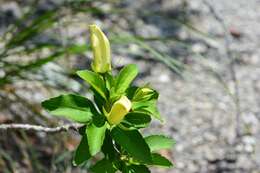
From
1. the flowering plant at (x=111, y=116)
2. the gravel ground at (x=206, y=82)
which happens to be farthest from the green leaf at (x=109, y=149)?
the gravel ground at (x=206, y=82)

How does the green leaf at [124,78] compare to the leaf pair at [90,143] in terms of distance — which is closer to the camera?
the leaf pair at [90,143]

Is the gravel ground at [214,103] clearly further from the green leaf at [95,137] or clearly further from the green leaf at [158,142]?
the green leaf at [95,137]

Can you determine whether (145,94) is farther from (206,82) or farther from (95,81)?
(206,82)

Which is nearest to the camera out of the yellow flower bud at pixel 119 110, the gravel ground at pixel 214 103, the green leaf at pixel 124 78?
the yellow flower bud at pixel 119 110

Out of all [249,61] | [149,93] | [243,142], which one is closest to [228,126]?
[243,142]

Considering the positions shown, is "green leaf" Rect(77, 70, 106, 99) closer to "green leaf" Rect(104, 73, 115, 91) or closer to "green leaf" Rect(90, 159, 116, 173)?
"green leaf" Rect(104, 73, 115, 91)

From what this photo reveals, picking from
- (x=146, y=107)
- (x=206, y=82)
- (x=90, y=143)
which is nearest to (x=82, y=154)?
(x=90, y=143)

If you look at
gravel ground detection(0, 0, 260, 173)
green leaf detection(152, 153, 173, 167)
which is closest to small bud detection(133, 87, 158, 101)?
green leaf detection(152, 153, 173, 167)
